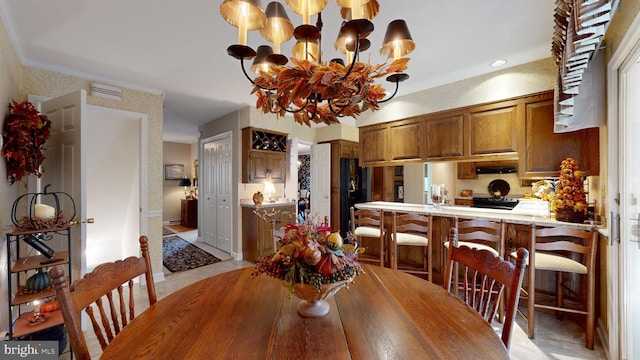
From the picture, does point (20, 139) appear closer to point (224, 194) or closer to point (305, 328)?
point (305, 328)

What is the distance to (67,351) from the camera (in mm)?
1970

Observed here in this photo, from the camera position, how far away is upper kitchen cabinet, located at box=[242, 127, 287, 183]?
4.25 m

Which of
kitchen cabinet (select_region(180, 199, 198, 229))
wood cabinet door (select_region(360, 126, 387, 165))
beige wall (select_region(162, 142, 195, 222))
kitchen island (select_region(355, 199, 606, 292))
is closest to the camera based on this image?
kitchen island (select_region(355, 199, 606, 292))

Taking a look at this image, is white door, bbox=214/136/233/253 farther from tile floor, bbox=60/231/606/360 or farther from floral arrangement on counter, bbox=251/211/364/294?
floral arrangement on counter, bbox=251/211/364/294

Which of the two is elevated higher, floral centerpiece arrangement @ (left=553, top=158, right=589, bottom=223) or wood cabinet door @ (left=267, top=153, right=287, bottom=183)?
wood cabinet door @ (left=267, top=153, right=287, bottom=183)

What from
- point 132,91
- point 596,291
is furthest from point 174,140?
point 596,291

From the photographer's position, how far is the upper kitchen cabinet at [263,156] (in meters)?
4.25

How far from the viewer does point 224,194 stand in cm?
467

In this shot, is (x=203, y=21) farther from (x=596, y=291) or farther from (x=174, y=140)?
(x=174, y=140)

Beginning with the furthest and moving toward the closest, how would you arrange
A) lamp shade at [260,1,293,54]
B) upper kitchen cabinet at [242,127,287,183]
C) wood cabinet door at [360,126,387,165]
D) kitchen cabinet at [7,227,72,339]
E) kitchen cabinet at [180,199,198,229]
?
1. kitchen cabinet at [180,199,198,229]
2. upper kitchen cabinet at [242,127,287,183]
3. wood cabinet door at [360,126,387,165]
4. kitchen cabinet at [7,227,72,339]
5. lamp shade at [260,1,293,54]

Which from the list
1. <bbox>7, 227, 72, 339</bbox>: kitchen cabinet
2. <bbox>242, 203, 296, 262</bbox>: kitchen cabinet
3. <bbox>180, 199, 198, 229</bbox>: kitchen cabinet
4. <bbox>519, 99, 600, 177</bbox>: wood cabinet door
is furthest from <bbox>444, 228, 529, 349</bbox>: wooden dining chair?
<bbox>180, 199, 198, 229</bbox>: kitchen cabinet

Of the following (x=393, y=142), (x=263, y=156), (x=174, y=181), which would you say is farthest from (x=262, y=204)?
(x=174, y=181)

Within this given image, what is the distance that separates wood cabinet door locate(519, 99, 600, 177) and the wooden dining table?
218 cm

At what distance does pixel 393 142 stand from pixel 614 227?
226 cm
